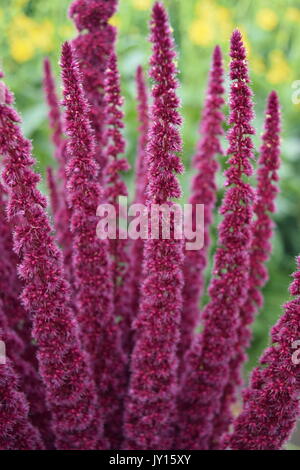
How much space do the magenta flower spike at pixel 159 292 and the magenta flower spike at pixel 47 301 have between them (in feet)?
0.21

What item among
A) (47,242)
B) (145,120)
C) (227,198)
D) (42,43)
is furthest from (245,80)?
(42,43)

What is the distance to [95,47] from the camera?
0.79m

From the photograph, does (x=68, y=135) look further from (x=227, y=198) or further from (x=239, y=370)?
(x=239, y=370)

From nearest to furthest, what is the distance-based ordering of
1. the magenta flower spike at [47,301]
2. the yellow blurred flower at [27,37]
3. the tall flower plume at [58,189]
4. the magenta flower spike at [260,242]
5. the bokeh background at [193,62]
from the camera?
1. the magenta flower spike at [47,301]
2. the magenta flower spike at [260,242]
3. the tall flower plume at [58,189]
4. the bokeh background at [193,62]
5. the yellow blurred flower at [27,37]

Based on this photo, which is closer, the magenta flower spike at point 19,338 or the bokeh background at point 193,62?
the magenta flower spike at point 19,338

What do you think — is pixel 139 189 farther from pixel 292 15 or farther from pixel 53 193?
pixel 292 15

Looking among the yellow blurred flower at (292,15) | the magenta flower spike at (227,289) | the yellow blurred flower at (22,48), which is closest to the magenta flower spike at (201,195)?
the magenta flower spike at (227,289)

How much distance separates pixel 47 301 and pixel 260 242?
346 millimetres

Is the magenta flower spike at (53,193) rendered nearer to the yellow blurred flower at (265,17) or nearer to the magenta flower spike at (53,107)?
the magenta flower spike at (53,107)

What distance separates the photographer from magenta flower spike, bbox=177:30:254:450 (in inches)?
23.8

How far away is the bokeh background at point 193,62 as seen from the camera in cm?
201
